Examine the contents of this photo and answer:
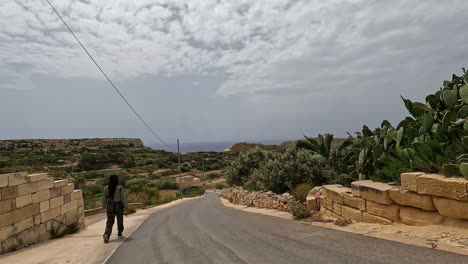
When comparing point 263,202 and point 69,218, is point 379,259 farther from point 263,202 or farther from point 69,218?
point 69,218

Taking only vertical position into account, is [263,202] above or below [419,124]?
below

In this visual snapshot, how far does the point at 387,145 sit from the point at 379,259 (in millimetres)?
4535

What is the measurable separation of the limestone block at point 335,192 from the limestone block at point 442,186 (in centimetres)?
237

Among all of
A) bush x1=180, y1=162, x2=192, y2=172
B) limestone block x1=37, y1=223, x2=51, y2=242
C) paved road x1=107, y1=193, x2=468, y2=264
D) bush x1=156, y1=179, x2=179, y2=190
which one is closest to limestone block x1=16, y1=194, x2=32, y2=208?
limestone block x1=37, y1=223, x2=51, y2=242

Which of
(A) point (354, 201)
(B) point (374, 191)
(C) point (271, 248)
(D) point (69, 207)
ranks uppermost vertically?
(B) point (374, 191)

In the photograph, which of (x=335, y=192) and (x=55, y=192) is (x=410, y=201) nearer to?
(x=335, y=192)

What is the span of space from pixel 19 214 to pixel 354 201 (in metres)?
8.94

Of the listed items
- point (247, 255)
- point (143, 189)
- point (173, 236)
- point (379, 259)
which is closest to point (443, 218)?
point (379, 259)

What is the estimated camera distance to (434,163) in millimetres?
6371

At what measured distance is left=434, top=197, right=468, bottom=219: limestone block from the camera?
5.28 m

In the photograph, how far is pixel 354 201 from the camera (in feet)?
25.2

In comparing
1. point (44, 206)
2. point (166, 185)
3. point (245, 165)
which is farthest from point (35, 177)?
point (166, 185)

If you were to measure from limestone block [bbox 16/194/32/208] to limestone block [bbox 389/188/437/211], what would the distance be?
951 cm

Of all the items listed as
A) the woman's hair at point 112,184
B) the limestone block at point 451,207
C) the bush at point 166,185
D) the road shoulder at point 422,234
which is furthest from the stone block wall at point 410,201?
the bush at point 166,185
